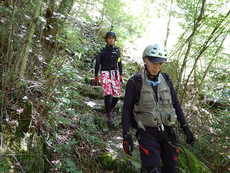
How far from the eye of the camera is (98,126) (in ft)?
18.0

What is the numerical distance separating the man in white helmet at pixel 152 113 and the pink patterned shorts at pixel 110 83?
265 cm

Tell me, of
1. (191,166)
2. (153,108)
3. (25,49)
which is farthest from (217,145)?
(25,49)

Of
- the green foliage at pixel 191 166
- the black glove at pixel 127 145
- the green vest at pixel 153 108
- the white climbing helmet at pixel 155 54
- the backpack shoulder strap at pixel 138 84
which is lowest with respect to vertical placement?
the green foliage at pixel 191 166

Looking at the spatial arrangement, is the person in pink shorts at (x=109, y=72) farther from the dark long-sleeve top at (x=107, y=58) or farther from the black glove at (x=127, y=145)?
the black glove at (x=127, y=145)

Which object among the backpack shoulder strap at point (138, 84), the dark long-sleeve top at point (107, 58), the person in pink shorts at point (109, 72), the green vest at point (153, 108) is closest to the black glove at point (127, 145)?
the green vest at point (153, 108)

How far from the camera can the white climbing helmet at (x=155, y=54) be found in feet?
9.68

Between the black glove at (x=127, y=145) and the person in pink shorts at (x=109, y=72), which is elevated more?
the person in pink shorts at (x=109, y=72)

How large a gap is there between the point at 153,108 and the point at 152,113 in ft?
0.22

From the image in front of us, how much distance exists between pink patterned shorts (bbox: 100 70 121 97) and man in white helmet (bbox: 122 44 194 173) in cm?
265

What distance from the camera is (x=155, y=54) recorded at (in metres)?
2.95

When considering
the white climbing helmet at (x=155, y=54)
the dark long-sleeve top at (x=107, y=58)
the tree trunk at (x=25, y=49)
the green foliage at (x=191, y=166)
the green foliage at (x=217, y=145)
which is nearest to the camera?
the white climbing helmet at (x=155, y=54)

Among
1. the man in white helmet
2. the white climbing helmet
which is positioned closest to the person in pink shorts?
the man in white helmet

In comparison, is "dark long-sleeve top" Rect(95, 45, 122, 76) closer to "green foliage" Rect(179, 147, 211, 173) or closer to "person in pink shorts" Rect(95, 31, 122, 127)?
"person in pink shorts" Rect(95, 31, 122, 127)

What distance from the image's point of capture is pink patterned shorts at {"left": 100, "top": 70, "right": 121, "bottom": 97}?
5.73 m
